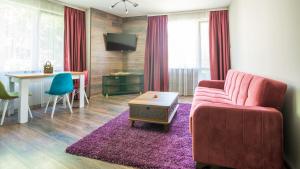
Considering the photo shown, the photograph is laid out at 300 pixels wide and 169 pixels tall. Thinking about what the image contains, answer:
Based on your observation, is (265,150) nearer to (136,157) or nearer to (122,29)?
(136,157)

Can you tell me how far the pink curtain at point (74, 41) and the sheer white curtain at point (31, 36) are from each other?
12 centimetres

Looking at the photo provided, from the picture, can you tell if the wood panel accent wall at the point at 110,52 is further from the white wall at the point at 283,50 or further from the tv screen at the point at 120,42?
the white wall at the point at 283,50

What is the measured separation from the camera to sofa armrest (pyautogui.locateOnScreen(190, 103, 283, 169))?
1494mm

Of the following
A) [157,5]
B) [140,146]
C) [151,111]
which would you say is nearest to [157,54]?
[157,5]

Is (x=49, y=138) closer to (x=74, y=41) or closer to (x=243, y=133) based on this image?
(x=243, y=133)

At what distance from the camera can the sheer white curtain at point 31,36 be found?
345 cm

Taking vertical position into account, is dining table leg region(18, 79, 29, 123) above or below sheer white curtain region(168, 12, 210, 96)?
below

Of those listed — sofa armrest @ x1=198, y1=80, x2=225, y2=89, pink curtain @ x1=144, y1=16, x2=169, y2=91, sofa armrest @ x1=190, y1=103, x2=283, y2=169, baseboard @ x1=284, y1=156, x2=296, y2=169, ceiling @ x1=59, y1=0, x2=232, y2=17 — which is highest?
ceiling @ x1=59, y1=0, x2=232, y2=17

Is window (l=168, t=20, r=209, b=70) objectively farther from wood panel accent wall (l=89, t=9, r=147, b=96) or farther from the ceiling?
wood panel accent wall (l=89, t=9, r=147, b=96)

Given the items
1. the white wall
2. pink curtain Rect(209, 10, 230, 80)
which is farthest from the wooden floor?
pink curtain Rect(209, 10, 230, 80)

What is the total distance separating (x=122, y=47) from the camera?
5.62m

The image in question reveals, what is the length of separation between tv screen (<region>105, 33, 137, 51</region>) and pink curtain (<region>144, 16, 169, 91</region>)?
0.49m

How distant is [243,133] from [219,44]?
3.87 meters

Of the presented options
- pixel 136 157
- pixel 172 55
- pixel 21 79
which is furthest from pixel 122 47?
pixel 136 157
